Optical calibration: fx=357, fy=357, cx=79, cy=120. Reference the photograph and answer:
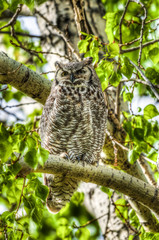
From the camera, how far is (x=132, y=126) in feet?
8.55

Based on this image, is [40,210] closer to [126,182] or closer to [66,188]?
[126,182]

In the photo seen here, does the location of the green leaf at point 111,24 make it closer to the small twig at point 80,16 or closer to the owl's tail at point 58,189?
the small twig at point 80,16

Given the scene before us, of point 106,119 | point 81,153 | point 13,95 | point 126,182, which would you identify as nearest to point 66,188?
point 81,153

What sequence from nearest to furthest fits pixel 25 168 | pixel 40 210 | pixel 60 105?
pixel 25 168 → pixel 40 210 → pixel 60 105

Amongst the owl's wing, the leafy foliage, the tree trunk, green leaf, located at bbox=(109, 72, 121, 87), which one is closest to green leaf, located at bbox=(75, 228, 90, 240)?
the leafy foliage

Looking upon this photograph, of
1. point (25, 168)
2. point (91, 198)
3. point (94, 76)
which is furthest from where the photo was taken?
point (91, 198)

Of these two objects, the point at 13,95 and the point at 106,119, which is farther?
the point at 13,95

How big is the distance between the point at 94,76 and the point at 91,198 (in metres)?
1.26

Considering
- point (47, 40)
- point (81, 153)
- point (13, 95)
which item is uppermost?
point (47, 40)

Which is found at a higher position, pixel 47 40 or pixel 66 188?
pixel 47 40

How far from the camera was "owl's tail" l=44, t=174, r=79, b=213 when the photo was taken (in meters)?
2.58

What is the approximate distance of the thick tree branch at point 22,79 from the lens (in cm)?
220

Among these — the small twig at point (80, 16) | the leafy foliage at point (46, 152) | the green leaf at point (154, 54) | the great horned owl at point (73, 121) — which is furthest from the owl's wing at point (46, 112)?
the green leaf at point (154, 54)

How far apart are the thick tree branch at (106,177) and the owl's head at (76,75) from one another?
82 cm
